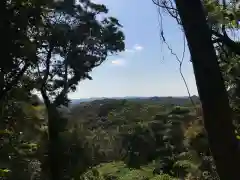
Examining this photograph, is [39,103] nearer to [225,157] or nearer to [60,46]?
[60,46]

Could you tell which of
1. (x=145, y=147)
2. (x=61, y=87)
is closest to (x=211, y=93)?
(x=61, y=87)

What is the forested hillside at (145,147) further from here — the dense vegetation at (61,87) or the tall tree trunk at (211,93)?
the tall tree trunk at (211,93)

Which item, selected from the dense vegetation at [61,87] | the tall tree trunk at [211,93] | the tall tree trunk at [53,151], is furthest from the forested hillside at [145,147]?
the tall tree trunk at [211,93]

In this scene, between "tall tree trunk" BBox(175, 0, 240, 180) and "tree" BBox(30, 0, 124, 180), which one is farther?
"tree" BBox(30, 0, 124, 180)

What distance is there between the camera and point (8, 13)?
10.6m

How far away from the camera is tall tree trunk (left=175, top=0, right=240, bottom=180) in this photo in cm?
196

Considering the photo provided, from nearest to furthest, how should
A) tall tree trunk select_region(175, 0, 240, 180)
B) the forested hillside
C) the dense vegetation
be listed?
tall tree trunk select_region(175, 0, 240, 180) → the dense vegetation → the forested hillside

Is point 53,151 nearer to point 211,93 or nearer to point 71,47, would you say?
point 71,47

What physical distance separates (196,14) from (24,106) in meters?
9.05

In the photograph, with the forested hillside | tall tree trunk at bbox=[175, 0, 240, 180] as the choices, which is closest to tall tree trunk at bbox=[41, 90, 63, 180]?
the forested hillside

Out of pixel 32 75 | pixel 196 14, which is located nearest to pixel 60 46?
pixel 32 75

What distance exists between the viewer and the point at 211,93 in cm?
198

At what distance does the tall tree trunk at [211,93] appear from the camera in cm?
196

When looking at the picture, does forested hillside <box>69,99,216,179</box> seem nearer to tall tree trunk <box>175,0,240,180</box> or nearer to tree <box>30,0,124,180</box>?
tree <box>30,0,124,180</box>
